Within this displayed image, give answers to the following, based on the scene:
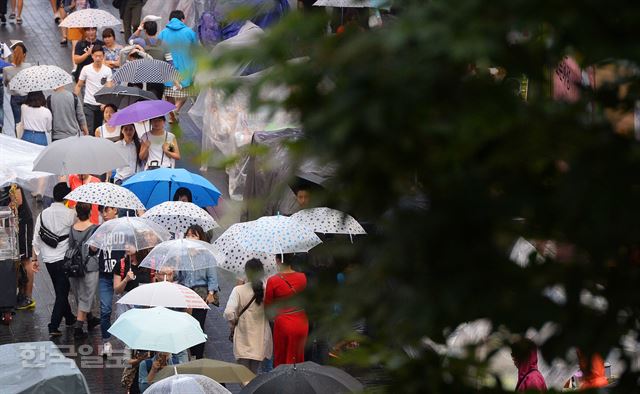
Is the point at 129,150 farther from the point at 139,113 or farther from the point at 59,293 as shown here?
the point at 59,293

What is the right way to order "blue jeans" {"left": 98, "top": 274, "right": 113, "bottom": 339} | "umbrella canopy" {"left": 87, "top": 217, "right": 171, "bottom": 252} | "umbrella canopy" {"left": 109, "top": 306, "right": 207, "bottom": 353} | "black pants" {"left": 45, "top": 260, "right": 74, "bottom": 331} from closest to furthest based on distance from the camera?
1. "umbrella canopy" {"left": 109, "top": 306, "right": 207, "bottom": 353}
2. "umbrella canopy" {"left": 87, "top": 217, "right": 171, "bottom": 252}
3. "blue jeans" {"left": 98, "top": 274, "right": 113, "bottom": 339}
4. "black pants" {"left": 45, "top": 260, "right": 74, "bottom": 331}

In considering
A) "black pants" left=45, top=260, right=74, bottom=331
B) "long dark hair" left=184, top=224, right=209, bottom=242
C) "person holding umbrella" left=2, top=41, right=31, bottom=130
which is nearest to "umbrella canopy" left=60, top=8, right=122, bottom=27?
"person holding umbrella" left=2, top=41, right=31, bottom=130

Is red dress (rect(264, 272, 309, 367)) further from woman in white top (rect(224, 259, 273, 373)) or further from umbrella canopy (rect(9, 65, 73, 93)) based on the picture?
umbrella canopy (rect(9, 65, 73, 93))

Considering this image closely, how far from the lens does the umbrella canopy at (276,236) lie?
11.3 m

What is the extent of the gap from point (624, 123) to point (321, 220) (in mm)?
8725

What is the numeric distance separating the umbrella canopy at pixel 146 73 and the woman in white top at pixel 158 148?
2.16 m

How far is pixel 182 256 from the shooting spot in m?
11.5

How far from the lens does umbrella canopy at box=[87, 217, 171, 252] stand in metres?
12.0

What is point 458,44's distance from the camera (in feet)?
8.68

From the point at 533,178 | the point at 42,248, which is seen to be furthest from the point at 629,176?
the point at 42,248

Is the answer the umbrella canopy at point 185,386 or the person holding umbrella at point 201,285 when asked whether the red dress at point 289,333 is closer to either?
the person holding umbrella at point 201,285

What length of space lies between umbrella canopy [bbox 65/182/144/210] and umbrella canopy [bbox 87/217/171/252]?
40cm

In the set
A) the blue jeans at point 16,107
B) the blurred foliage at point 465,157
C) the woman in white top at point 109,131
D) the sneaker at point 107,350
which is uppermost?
the blurred foliage at point 465,157

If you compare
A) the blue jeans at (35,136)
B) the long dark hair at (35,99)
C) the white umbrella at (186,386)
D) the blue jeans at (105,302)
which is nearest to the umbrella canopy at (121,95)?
the long dark hair at (35,99)
